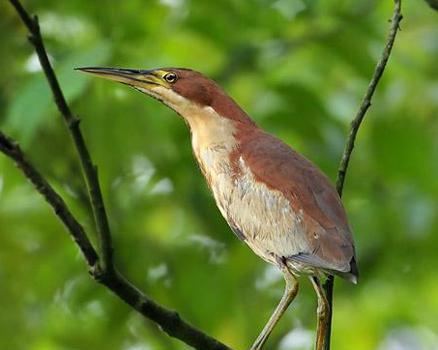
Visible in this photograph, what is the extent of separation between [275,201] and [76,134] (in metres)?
0.92

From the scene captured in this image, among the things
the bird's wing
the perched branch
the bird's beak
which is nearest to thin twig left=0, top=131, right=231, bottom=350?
the bird's wing

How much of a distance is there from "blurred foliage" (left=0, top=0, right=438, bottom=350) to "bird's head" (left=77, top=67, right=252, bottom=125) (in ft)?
3.65

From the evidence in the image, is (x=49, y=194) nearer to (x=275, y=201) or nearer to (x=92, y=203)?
(x=92, y=203)

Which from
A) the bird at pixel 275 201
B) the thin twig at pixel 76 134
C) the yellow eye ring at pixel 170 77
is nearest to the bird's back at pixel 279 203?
the bird at pixel 275 201

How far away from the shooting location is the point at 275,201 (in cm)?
367

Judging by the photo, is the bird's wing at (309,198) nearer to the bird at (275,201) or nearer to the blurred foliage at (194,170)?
the bird at (275,201)

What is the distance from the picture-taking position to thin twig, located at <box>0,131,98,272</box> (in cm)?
287

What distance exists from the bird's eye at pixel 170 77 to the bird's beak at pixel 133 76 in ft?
0.05

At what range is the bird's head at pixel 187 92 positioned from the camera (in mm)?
3953

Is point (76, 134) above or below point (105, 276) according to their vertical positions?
above

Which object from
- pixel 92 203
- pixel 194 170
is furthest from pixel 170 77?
pixel 194 170

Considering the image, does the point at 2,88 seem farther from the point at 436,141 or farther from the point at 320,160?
the point at 436,141

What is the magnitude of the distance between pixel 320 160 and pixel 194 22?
93 cm

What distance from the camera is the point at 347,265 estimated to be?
3.46m
